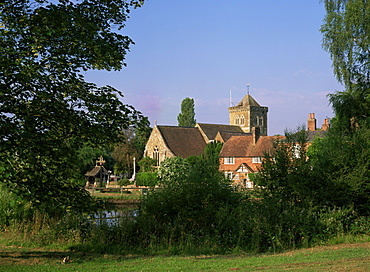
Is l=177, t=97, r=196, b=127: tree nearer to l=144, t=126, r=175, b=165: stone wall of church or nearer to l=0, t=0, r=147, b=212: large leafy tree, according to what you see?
l=144, t=126, r=175, b=165: stone wall of church

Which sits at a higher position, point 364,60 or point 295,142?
point 364,60

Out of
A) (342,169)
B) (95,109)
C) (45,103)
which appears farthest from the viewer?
(342,169)

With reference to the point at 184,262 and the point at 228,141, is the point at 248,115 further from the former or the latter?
the point at 184,262

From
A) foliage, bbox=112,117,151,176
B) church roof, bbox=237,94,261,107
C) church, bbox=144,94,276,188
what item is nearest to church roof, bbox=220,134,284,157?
church, bbox=144,94,276,188

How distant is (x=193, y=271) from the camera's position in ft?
28.5

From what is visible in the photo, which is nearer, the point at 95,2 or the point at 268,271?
the point at 268,271

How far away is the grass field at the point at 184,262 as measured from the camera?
29.6 ft

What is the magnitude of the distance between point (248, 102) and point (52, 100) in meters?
97.4

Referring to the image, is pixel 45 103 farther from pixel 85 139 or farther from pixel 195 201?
pixel 195 201

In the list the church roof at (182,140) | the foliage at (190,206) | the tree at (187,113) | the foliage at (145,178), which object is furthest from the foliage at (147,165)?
the foliage at (190,206)

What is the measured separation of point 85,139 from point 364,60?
17822 millimetres

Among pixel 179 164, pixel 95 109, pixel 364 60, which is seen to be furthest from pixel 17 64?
pixel 179 164

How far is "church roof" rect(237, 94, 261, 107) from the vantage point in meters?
105

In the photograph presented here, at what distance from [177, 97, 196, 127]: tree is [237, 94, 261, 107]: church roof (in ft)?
51.8
